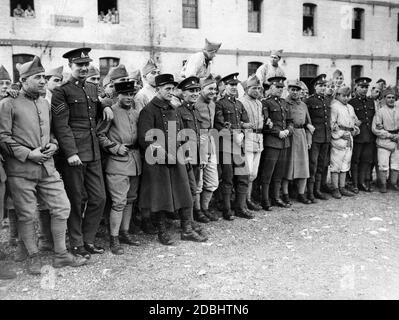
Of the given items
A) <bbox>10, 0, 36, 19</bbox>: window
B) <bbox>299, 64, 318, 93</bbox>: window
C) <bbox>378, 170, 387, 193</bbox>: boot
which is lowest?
<bbox>378, 170, 387, 193</bbox>: boot

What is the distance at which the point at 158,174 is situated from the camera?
5676mm

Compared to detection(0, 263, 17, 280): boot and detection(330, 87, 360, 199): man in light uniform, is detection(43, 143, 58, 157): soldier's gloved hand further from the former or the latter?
detection(330, 87, 360, 199): man in light uniform

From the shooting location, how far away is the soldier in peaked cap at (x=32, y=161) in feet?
15.2

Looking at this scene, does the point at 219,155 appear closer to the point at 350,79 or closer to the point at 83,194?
the point at 83,194

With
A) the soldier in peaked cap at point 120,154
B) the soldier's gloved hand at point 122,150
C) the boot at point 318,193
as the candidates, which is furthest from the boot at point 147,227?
the boot at point 318,193

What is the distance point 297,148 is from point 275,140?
583 millimetres

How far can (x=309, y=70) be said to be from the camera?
2238cm

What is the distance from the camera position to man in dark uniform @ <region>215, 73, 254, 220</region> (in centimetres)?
689

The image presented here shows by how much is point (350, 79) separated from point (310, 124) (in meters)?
16.6

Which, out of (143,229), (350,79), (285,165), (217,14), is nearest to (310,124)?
(285,165)

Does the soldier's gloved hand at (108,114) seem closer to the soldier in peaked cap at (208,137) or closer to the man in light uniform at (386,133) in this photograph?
the soldier in peaked cap at (208,137)

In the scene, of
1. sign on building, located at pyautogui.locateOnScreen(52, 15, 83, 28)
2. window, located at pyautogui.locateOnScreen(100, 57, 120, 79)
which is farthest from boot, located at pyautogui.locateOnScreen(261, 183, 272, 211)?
sign on building, located at pyautogui.locateOnScreen(52, 15, 83, 28)

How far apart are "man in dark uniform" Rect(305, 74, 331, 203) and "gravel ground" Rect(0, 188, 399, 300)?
1368 millimetres

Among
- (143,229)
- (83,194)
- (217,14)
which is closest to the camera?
(83,194)
